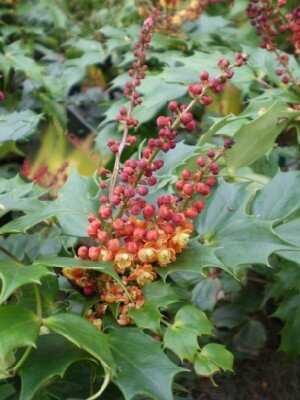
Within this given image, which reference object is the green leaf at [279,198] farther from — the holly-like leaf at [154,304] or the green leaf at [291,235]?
the holly-like leaf at [154,304]

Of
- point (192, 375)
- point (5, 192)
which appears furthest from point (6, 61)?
point (192, 375)

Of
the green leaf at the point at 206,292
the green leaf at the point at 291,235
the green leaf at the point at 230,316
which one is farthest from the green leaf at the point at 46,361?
the green leaf at the point at 230,316

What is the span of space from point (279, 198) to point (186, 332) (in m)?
0.33

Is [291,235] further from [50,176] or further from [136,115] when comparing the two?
[50,176]

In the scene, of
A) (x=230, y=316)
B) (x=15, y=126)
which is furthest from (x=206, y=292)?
(x=15, y=126)

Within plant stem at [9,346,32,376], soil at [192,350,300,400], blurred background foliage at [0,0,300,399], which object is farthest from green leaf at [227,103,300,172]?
soil at [192,350,300,400]

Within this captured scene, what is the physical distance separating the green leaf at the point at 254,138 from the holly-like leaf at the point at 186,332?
1.34ft

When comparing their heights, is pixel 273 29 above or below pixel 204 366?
above

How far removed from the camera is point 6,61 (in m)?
2.20

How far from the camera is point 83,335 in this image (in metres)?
0.83

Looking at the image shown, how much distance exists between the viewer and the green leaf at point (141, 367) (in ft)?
2.77

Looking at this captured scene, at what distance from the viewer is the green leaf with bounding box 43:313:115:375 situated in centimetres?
80

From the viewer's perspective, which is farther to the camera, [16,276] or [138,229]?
[138,229]

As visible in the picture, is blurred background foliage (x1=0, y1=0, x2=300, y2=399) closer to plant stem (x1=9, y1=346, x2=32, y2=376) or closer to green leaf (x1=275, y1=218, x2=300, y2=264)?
green leaf (x1=275, y1=218, x2=300, y2=264)
